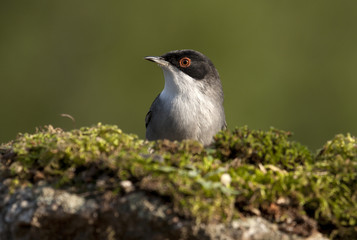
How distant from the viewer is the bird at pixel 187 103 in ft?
17.3

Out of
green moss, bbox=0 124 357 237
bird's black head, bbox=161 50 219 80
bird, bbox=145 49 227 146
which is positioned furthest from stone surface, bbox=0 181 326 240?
bird's black head, bbox=161 50 219 80

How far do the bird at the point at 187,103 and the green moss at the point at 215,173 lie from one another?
171 centimetres

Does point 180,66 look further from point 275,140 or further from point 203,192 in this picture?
point 203,192

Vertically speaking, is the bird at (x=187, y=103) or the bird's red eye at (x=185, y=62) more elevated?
the bird's red eye at (x=185, y=62)

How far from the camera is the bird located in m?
5.26

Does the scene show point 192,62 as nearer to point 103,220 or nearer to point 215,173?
point 215,173

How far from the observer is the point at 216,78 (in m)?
5.88

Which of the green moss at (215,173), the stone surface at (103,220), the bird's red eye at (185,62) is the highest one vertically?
the bird's red eye at (185,62)

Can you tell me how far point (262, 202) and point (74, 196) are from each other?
113 centimetres

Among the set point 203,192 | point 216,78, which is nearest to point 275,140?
point 203,192

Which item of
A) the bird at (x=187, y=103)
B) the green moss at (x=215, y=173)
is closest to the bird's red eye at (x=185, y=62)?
the bird at (x=187, y=103)

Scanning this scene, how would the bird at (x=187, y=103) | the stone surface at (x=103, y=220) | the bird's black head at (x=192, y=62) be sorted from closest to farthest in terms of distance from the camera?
the stone surface at (x=103, y=220) < the bird at (x=187, y=103) < the bird's black head at (x=192, y=62)

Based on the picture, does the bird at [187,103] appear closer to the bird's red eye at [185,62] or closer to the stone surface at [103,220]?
the bird's red eye at [185,62]

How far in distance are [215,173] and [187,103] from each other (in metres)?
2.60
